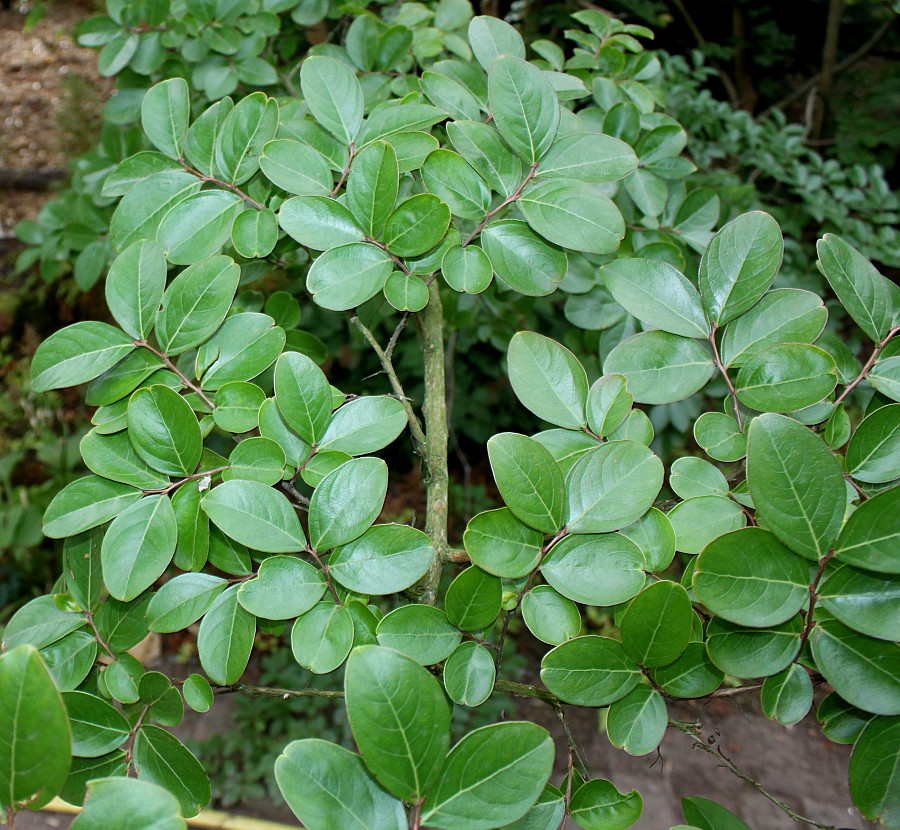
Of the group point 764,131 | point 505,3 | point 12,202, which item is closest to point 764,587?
point 764,131

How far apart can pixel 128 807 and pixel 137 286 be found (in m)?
0.40

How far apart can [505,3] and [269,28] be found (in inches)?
107

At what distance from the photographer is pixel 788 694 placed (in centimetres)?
45

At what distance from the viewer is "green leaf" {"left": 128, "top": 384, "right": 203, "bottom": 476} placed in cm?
51

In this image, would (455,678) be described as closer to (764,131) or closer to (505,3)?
(764,131)

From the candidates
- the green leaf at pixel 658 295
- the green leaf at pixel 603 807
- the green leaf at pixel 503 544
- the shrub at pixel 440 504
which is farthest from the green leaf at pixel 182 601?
the green leaf at pixel 658 295

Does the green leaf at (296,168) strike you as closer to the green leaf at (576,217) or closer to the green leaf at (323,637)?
the green leaf at (576,217)

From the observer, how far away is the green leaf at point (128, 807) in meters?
0.32

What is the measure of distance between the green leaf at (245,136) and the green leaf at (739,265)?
17.3 inches

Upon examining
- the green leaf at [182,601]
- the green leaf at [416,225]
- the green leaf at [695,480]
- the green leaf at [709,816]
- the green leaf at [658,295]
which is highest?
the green leaf at [416,225]

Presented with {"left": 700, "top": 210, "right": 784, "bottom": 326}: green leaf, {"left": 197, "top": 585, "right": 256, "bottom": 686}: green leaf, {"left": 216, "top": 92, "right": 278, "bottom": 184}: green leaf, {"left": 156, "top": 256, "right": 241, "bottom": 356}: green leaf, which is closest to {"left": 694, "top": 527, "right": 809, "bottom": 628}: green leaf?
{"left": 700, "top": 210, "right": 784, "bottom": 326}: green leaf

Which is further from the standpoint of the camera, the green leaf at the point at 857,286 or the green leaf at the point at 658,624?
the green leaf at the point at 857,286

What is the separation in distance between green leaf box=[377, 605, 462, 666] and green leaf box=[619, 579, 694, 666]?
0.13 meters

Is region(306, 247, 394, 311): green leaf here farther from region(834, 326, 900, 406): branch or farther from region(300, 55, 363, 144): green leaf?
region(834, 326, 900, 406): branch
